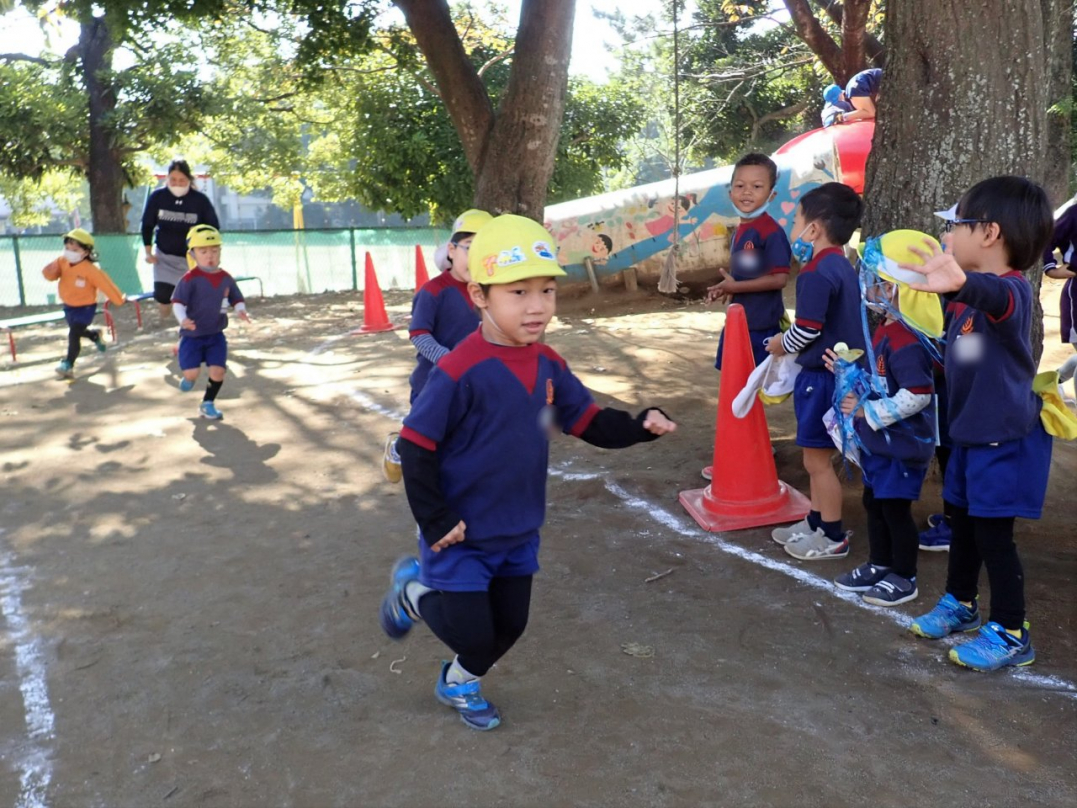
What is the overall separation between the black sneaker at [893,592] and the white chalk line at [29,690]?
10.5 feet

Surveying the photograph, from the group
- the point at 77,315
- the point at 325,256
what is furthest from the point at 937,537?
the point at 325,256

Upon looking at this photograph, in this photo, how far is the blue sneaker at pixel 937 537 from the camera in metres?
4.97

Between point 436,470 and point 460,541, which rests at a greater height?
point 436,470

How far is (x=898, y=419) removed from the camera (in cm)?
406

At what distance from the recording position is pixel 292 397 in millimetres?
9031

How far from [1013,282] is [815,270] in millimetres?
1343

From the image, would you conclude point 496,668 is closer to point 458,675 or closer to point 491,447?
point 458,675

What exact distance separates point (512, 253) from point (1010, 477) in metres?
1.99

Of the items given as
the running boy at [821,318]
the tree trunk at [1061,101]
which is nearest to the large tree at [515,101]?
the running boy at [821,318]

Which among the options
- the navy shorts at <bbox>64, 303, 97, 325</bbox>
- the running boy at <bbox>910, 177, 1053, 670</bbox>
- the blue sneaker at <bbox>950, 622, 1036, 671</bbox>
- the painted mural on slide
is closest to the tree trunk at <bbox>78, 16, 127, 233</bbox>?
the painted mural on slide

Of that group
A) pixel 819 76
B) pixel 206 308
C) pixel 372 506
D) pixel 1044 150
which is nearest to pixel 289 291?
pixel 819 76

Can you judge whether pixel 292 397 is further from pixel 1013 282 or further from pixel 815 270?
pixel 1013 282

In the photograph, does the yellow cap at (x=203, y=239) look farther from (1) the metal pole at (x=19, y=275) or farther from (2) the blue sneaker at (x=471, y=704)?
(1) the metal pole at (x=19, y=275)

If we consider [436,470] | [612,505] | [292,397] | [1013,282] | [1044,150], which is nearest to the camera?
[436,470]
